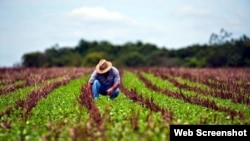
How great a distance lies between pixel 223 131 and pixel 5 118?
18.8ft

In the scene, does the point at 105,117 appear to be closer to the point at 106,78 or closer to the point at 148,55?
the point at 106,78

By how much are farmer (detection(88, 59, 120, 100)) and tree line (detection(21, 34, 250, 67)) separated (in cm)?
5702

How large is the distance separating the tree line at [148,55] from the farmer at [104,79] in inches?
2245

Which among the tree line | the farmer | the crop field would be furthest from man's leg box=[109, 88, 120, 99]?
the tree line

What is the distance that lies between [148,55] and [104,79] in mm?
90834

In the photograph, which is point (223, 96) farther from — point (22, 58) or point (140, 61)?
point (22, 58)

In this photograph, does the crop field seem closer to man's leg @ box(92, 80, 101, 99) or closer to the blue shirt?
man's leg @ box(92, 80, 101, 99)

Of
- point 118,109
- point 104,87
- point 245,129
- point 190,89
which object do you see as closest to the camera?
point 245,129

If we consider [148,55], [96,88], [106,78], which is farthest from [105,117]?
[148,55]

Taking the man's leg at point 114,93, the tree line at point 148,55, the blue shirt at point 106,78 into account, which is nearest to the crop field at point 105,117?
the man's leg at point 114,93

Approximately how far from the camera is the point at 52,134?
351 inches

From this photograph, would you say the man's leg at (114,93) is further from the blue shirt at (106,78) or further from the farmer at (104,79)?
the blue shirt at (106,78)

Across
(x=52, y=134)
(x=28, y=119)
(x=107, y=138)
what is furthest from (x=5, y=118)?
(x=107, y=138)

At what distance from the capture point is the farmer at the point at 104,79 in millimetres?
14617
